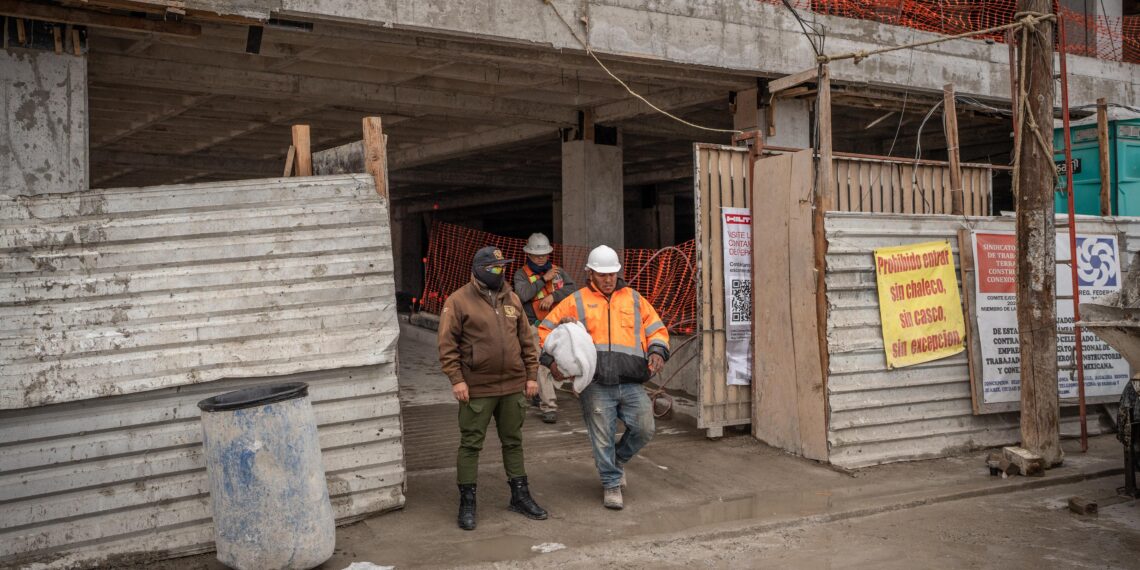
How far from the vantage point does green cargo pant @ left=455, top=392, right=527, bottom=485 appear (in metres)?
5.86

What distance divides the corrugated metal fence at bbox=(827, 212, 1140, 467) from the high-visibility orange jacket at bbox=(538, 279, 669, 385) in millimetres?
1865

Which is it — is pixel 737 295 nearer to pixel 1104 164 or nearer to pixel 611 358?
pixel 611 358

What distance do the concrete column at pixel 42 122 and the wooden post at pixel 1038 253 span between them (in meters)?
7.73

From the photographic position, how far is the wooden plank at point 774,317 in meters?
7.79

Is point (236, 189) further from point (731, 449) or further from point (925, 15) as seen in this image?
point (925, 15)

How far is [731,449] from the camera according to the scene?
800cm

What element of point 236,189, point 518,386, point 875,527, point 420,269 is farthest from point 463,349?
point 420,269

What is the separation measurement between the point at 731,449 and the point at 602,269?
2.62 metres

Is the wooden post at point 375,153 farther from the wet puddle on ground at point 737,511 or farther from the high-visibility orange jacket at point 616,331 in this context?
the wet puddle on ground at point 737,511

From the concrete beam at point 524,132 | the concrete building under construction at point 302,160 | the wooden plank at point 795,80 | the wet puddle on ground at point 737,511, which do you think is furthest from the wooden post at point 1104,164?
the wet puddle on ground at point 737,511

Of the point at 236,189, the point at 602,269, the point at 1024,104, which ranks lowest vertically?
the point at 602,269

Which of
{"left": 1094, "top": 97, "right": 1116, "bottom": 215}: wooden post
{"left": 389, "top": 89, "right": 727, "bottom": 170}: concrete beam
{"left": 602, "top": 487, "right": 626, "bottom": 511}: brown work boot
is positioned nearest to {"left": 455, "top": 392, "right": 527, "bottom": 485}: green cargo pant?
{"left": 602, "top": 487, "right": 626, "bottom": 511}: brown work boot

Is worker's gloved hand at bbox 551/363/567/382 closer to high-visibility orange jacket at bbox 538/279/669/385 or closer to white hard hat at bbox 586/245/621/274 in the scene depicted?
high-visibility orange jacket at bbox 538/279/669/385

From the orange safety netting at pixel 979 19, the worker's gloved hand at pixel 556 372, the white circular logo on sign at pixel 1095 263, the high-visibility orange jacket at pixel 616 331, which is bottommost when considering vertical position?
the worker's gloved hand at pixel 556 372
